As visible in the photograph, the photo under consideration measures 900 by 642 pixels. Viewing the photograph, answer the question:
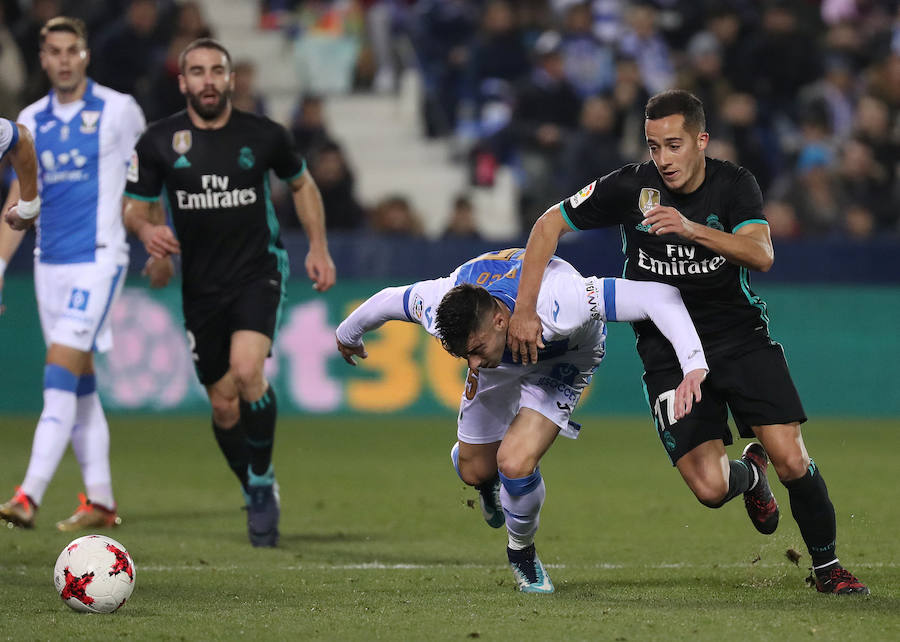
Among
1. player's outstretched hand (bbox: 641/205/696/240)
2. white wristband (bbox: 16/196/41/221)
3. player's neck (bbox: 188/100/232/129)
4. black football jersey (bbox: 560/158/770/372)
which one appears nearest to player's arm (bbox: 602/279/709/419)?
black football jersey (bbox: 560/158/770/372)

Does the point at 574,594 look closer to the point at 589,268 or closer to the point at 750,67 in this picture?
the point at 589,268

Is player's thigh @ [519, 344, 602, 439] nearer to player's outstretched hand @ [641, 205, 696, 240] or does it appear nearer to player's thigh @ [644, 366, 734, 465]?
player's thigh @ [644, 366, 734, 465]

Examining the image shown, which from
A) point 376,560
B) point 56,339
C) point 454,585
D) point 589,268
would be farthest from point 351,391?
point 454,585

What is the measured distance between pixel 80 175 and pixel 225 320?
1.42 metres

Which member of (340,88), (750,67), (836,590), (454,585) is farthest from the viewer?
(340,88)

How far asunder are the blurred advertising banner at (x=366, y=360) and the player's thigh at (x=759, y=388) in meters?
7.14

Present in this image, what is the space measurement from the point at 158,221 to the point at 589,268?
6.15 m

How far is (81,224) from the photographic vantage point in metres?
8.37

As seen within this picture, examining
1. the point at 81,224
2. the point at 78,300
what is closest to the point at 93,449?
the point at 78,300

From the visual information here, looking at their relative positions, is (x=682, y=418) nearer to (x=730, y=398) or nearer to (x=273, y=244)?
(x=730, y=398)

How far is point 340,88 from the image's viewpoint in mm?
18312

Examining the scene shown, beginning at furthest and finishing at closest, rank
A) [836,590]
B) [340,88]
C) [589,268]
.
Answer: [340,88]
[589,268]
[836,590]

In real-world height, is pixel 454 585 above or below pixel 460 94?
below

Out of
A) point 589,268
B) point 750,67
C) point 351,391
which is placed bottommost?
point 351,391
